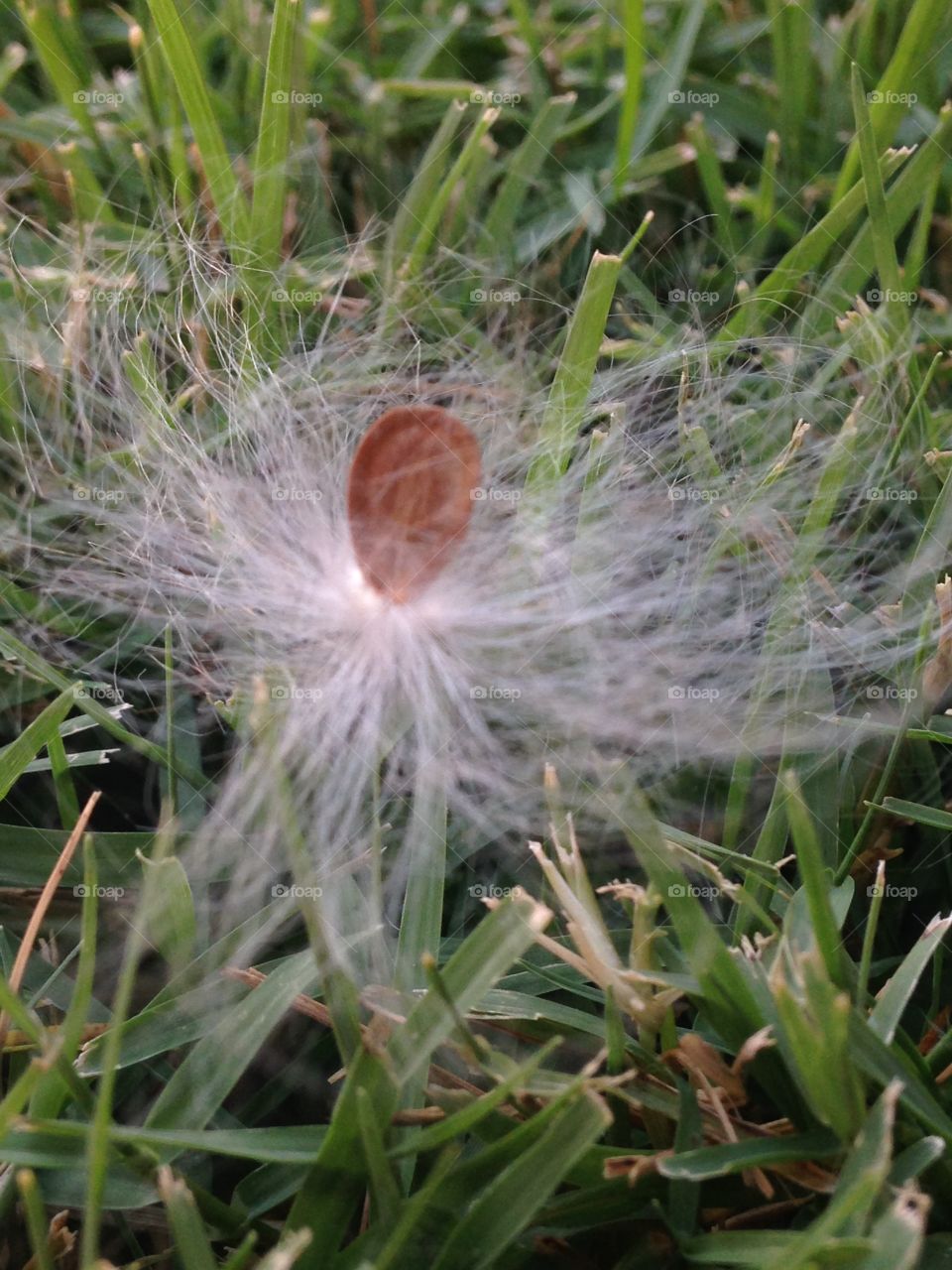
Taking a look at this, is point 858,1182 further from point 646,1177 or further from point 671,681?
point 671,681

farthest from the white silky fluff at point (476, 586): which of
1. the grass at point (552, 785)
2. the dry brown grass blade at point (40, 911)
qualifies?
the dry brown grass blade at point (40, 911)

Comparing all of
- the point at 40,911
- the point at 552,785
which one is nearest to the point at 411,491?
the point at 552,785

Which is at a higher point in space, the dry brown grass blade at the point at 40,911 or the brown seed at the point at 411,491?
the brown seed at the point at 411,491

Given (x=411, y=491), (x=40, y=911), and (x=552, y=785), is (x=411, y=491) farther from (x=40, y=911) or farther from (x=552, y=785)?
(x=40, y=911)

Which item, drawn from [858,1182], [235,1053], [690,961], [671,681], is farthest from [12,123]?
[858,1182]

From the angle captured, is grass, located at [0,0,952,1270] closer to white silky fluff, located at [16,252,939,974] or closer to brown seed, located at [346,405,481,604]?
white silky fluff, located at [16,252,939,974]

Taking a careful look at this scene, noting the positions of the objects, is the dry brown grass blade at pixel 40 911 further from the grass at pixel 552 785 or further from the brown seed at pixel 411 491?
the brown seed at pixel 411 491
